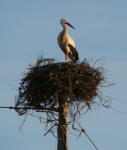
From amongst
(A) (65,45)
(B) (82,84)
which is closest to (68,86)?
(B) (82,84)

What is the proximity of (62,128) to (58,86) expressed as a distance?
30.4 inches

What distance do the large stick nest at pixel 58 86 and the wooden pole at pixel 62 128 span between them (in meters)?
0.09

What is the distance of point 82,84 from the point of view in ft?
18.6

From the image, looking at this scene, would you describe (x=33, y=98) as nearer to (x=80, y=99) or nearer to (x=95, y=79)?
(x=80, y=99)

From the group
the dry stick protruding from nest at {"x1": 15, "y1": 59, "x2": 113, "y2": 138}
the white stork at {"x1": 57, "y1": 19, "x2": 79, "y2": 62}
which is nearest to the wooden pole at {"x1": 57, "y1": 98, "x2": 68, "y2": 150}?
the dry stick protruding from nest at {"x1": 15, "y1": 59, "x2": 113, "y2": 138}

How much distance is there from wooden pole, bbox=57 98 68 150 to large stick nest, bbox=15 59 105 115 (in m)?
0.09

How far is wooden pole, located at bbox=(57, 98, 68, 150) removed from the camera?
17.4 ft

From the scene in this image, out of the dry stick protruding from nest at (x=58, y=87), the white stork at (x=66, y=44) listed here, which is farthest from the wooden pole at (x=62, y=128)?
the white stork at (x=66, y=44)

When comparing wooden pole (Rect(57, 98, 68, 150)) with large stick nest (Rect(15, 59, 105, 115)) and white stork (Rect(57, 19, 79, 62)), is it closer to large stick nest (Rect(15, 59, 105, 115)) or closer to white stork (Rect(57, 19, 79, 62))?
large stick nest (Rect(15, 59, 105, 115))

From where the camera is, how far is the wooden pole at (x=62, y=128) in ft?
17.4

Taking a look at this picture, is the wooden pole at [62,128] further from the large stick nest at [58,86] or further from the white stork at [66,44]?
the white stork at [66,44]

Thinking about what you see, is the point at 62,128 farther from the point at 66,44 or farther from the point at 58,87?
the point at 66,44

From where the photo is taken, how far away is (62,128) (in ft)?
17.7

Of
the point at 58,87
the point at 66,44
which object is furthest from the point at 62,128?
the point at 66,44
